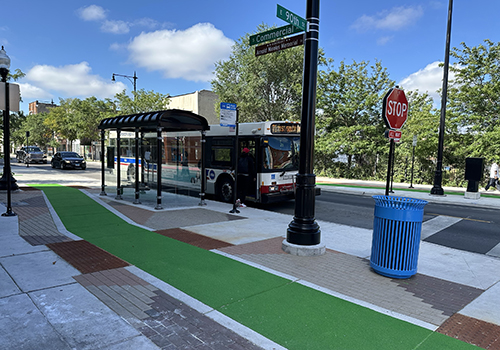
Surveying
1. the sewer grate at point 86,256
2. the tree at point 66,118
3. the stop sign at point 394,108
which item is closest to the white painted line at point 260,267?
the sewer grate at point 86,256

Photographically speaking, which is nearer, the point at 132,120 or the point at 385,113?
the point at 385,113

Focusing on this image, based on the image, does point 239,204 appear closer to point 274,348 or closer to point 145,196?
point 145,196

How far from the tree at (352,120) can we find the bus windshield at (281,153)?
1539 centimetres

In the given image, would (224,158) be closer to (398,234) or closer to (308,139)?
(308,139)

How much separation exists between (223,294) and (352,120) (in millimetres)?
26009

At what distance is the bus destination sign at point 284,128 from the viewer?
11.6 meters

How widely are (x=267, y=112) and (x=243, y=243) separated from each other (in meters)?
24.2

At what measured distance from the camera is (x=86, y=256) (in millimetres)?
5727

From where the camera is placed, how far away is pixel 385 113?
26.8 ft

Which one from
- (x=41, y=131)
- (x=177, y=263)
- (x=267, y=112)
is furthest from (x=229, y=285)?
(x=41, y=131)

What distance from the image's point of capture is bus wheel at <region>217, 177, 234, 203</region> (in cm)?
1254

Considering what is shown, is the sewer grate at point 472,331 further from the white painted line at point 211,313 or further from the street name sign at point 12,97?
the street name sign at point 12,97

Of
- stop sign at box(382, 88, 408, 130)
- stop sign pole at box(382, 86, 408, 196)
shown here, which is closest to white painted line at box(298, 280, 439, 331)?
stop sign pole at box(382, 86, 408, 196)

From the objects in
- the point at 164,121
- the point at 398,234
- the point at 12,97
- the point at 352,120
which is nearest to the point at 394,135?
the point at 398,234
